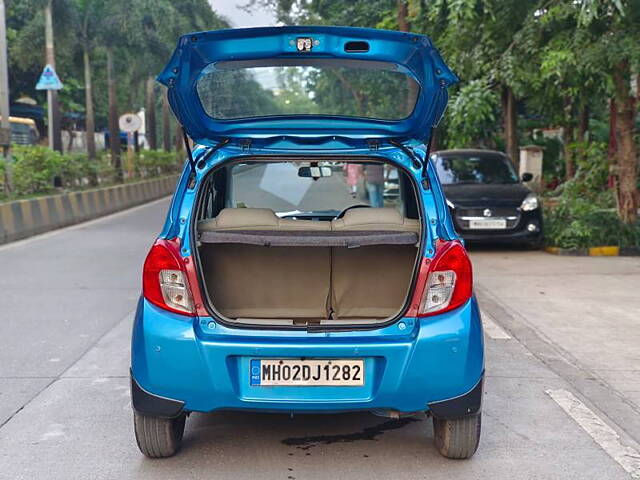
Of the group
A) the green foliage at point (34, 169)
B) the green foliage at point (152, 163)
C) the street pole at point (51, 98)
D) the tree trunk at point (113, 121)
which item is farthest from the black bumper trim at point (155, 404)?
the green foliage at point (152, 163)

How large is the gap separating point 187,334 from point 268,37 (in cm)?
136

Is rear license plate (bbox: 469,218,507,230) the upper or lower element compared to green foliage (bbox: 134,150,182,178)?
upper

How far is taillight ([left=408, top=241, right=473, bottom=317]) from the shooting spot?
3932 mm

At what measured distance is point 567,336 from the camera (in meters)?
7.00

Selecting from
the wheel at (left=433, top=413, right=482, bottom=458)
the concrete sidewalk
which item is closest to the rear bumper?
the wheel at (left=433, top=413, right=482, bottom=458)

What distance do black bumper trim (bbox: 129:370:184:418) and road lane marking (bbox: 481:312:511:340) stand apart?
3.63 meters

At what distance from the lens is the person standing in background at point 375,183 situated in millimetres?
10961

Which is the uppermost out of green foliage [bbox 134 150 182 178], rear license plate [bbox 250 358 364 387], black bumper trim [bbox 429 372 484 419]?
rear license plate [bbox 250 358 364 387]

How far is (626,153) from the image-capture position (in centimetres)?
1248

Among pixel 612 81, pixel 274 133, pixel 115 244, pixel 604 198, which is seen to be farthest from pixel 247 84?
pixel 604 198

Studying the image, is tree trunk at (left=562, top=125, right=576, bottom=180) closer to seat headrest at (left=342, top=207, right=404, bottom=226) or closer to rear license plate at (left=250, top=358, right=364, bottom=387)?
seat headrest at (left=342, top=207, right=404, bottom=226)

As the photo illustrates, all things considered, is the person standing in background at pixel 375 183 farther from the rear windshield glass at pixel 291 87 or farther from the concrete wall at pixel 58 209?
the concrete wall at pixel 58 209

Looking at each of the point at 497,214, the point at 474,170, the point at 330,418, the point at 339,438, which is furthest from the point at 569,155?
the point at 339,438

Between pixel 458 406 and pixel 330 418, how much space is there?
110 cm
